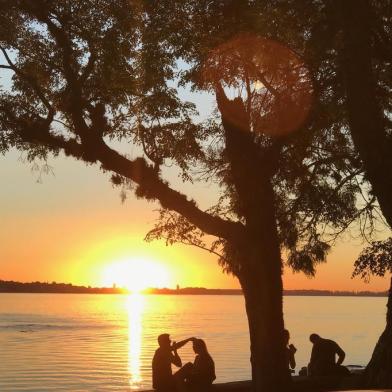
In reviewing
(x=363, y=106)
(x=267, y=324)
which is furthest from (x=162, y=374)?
(x=363, y=106)

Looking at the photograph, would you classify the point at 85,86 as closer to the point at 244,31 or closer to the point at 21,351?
the point at 244,31

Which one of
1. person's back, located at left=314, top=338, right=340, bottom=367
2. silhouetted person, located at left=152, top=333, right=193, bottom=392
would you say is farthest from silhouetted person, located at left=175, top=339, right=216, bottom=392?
person's back, located at left=314, top=338, right=340, bottom=367

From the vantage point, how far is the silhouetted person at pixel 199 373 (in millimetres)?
15914

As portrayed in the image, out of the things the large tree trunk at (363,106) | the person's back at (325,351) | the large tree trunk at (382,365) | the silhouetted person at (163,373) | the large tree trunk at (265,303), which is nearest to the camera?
the large tree trunk at (363,106)

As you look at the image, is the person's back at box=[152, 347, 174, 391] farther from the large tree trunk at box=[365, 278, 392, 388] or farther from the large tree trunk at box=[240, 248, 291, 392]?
the large tree trunk at box=[365, 278, 392, 388]

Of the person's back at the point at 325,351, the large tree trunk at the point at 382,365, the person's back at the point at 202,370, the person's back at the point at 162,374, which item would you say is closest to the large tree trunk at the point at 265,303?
the person's back at the point at 202,370

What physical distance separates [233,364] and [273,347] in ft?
Result: 140

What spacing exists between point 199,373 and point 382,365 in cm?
366

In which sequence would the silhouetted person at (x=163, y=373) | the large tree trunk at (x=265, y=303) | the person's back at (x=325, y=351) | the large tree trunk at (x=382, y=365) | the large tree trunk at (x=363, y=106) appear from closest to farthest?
the large tree trunk at (x=363, y=106)
the large tree trunk at (x=382, y=365)
the large tree trunk at (x=265, y=303)
the silhouetted person at (x=163, y=373)
the person's back at (x=325, y=351)

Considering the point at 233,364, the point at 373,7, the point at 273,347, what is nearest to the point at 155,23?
the point at 373,7

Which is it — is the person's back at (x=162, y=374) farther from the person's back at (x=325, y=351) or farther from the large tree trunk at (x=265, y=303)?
the person's back at (x=325, y=351)

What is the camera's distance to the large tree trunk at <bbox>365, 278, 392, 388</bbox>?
49.8 feet

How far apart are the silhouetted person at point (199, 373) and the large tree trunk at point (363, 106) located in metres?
5.19

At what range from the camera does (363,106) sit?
41.8ft
